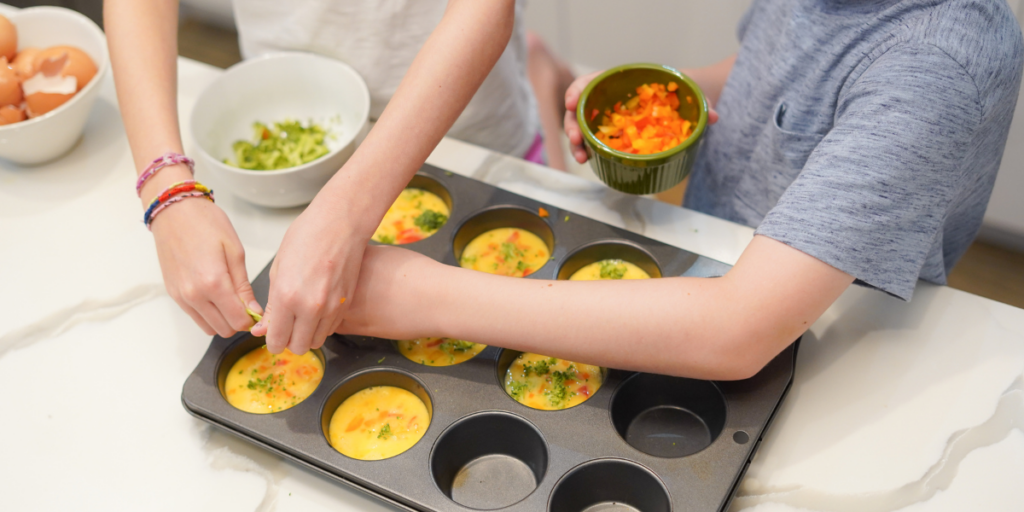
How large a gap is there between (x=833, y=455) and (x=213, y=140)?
1.21m

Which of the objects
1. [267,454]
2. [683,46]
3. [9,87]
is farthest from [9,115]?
[683,46]

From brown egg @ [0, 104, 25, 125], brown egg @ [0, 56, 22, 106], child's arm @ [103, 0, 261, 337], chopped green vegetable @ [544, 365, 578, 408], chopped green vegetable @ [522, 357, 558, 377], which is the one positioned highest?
child's arm @ [103, 0, 261, 337]

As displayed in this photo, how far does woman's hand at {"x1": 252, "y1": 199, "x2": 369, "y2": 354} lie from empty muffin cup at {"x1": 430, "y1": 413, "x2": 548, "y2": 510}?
235mm

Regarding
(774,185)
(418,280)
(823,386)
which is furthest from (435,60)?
(823,386)

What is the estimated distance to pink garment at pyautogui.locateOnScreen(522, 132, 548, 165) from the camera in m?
1.74

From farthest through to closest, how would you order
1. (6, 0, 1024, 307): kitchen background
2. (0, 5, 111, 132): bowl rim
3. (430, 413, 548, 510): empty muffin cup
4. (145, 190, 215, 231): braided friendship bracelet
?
(6, 0, 1024, 307): kitchen background < (0, 5, 111, 132): bowl rim < (145, 190, 215, 231): braided friendship bracelet < (430, 413, 548, 510): empty muffin cup

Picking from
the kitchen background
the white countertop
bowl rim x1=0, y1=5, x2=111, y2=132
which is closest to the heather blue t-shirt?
the white countertop

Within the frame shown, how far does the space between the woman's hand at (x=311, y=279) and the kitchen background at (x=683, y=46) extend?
1.41 m

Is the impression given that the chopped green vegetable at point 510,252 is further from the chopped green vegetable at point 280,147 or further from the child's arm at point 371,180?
the chopped green vegetable at point 280,147

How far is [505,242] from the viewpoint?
127 cm

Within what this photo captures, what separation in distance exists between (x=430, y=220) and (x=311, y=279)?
0.38 meters

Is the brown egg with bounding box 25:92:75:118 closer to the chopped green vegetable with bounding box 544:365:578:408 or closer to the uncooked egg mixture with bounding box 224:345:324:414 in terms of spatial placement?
the uncooked egg mixture with bounding box 224:345:324:414

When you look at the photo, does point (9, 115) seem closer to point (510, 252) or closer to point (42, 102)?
point (42, 102)

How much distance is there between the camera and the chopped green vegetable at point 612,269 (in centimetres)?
119
